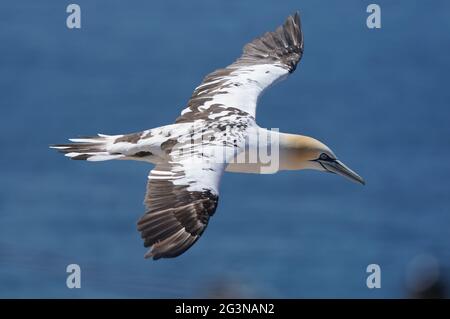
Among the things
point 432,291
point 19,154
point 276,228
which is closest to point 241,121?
point 432,291

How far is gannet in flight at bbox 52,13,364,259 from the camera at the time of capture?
1359 centimetres

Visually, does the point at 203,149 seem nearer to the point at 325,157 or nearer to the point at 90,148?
the point at 90,148

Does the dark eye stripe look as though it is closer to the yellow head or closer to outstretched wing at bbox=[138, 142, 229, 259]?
the yellow head

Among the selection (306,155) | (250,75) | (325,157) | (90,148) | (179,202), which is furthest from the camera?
(250,75)

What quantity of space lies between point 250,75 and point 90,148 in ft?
8.01

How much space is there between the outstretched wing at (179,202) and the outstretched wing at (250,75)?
5.28 ft

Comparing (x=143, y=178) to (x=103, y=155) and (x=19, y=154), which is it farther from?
(x=103, y=155)

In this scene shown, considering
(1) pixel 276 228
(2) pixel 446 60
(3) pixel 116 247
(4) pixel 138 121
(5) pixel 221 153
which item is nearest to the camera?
(5) pixel 221 153

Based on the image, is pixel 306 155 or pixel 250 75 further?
pixel 250 75

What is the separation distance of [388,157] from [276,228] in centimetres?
459

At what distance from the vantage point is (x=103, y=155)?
15.4m

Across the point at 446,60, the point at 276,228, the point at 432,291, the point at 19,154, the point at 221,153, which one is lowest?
the point at 432,291

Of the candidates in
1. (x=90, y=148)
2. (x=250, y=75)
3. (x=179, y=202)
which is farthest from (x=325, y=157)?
(x=179, y=202)

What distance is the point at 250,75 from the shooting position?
681 inches
